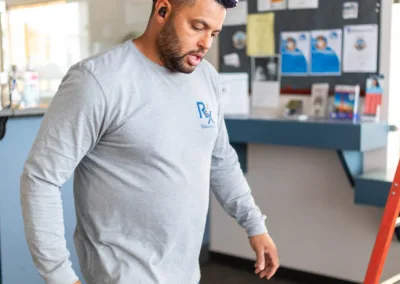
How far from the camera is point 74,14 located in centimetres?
336

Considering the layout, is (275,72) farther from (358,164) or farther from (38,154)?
(38,154)

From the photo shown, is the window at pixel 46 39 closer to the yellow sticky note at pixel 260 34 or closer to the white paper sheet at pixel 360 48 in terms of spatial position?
the yellow sticky note at pixel 260 34

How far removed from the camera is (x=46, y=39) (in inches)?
127

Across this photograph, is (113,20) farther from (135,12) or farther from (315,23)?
(315,23)

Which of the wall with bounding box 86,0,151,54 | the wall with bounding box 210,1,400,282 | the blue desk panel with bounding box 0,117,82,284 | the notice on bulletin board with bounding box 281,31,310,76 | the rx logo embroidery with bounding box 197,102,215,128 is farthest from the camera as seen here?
the wall with bounding box 86,0,151,54

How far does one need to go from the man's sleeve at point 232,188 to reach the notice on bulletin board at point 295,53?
6.14 feet

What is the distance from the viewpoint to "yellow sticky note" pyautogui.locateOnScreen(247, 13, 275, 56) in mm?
3525

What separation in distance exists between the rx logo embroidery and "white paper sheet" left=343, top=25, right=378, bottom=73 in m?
1.93

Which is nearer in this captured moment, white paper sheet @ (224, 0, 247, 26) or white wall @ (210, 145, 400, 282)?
white wall @ (210, 145, 400, 282)

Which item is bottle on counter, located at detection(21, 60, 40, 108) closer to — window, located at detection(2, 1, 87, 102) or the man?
window, located at detection(2, 1, 87, 102)

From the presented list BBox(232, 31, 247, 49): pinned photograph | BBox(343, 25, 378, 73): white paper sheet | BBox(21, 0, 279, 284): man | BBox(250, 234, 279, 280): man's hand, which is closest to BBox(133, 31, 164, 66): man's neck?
BBox(21, 0, 279, 284): man

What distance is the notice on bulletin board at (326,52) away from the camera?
327cm

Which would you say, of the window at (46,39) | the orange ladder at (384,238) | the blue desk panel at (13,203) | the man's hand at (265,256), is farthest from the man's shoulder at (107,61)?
the window at (46,39)

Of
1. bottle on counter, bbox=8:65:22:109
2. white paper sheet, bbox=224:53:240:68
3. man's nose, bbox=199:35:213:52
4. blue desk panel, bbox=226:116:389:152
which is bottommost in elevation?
blue desk panel, bbox=226:116:389:152
